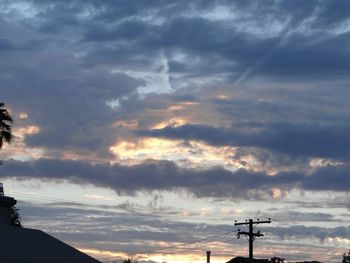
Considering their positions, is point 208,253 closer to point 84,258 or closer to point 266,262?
point 266,262

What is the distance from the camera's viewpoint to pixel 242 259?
275 feet

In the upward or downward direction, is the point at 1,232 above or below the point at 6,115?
below

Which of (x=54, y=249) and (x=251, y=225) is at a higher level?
(x=251, y=225)

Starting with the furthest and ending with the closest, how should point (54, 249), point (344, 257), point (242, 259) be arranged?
1. point (344, 257)
2. point (242, 259)
3. point (54, 249)

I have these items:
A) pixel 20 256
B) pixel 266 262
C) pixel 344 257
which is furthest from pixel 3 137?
pixel 344 257

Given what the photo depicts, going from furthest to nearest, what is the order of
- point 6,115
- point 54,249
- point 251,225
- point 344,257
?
point 344,257 → point 251,225 → point 6,115 → point 54,249

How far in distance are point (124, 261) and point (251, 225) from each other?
13971 millimetres

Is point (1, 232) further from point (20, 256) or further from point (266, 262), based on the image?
point (266, 262)

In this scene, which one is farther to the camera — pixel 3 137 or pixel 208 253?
pixel 208 253

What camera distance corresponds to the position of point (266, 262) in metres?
82.0

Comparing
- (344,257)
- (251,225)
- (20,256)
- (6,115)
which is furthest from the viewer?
(344,257)

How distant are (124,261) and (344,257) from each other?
51217 millimetres

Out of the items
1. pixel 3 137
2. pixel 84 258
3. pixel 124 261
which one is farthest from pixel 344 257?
pixel 84 258

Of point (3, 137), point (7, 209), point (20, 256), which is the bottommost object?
point (20, 256)
